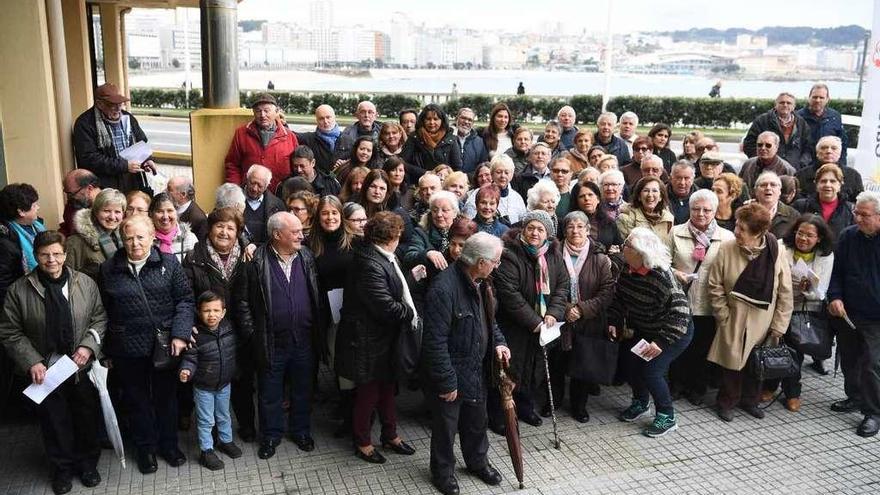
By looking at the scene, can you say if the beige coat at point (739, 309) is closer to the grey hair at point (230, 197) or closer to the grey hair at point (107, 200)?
the grey hair at point (230, 197)

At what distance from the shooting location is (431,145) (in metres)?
7.66

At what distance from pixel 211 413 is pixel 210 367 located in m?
0.37

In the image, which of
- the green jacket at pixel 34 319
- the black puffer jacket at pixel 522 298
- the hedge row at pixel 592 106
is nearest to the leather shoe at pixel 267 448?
the green jacket at pixel 34 319

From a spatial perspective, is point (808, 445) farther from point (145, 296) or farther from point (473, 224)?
point (145, 296)

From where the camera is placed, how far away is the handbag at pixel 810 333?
6.01 m

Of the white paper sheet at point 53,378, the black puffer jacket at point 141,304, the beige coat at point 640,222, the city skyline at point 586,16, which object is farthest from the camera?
the city skyline at point 586,16

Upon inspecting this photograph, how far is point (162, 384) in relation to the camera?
4914 mm

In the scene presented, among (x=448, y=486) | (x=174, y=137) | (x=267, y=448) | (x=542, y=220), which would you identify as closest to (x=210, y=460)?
(x=267, y=448)

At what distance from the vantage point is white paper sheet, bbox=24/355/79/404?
4.41m

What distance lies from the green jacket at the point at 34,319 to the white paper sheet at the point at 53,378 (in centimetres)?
11

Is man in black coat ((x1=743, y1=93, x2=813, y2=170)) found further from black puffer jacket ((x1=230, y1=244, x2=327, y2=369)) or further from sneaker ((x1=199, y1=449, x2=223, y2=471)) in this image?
sneaker ((x1=199, y1=449, x2=223, y2=471))

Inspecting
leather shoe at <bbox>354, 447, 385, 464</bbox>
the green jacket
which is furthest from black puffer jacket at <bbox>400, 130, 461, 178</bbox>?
the green jacket

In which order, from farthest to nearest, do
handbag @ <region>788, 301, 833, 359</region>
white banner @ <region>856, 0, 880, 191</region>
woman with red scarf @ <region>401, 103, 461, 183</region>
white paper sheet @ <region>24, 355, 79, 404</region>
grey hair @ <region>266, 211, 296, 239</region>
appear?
white banner @ <region>856, 0, 880, 191</region> < woman with red scarf @ <region>401, 103, 461, 183</region> < handbag @ <region>788, 301, 833, 359</region> < grey hair @ <region>266, 211, 296, 239</region> < white paper sheet @ <region>24, 355, 79, 404</region>

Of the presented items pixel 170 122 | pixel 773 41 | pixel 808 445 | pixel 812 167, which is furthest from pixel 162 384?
pixel 773 41
